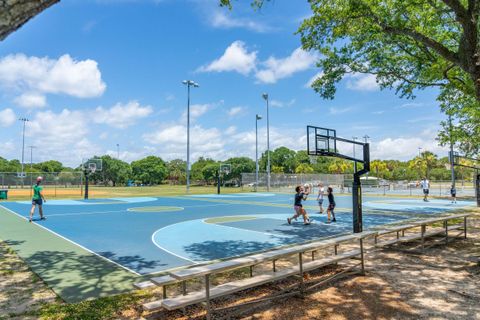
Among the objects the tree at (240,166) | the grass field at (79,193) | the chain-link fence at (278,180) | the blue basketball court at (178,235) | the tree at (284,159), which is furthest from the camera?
the tree at (284,159)

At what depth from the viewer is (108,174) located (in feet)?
311

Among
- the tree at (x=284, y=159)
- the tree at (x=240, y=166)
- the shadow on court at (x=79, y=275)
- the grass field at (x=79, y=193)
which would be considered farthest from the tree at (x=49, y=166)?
the shadow on court at (x=79, y=275)

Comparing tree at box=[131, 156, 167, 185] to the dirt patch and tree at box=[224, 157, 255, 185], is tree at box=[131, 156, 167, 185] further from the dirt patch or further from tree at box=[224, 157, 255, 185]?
the dirt patch

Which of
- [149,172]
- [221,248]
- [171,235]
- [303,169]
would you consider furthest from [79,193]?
[303,169]

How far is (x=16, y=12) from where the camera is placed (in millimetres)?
2207

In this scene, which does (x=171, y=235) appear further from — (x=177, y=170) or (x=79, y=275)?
(x=177, y=170)

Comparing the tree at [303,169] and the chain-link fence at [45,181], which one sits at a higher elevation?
the tree at [303,169]

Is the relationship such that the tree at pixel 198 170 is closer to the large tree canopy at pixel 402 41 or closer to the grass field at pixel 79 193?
the grass field at pixel 79 193

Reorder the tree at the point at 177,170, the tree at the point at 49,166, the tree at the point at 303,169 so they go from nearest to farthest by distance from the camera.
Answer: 1. the tree at the point at 303,169
2. the tree at the point at 177,170
3. the tree at the point at 49,166

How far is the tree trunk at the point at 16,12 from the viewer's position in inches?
84.8

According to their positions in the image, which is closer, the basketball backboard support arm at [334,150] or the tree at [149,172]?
the basketball backboard support arm at [334,150]

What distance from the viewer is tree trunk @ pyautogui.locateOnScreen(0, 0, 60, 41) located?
7.07 feet

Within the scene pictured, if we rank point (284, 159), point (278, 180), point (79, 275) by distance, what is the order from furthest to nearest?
point (284, 159) < point (278, 180) < point (79, 275)

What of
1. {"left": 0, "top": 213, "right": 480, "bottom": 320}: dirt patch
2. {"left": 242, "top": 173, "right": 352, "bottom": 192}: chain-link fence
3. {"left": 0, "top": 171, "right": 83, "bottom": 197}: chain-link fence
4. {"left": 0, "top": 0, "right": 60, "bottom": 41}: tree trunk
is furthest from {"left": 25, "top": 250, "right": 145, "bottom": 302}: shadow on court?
{"left": 242, "top": 173, "right": 352, "bottom": 192}: chain-link fence
